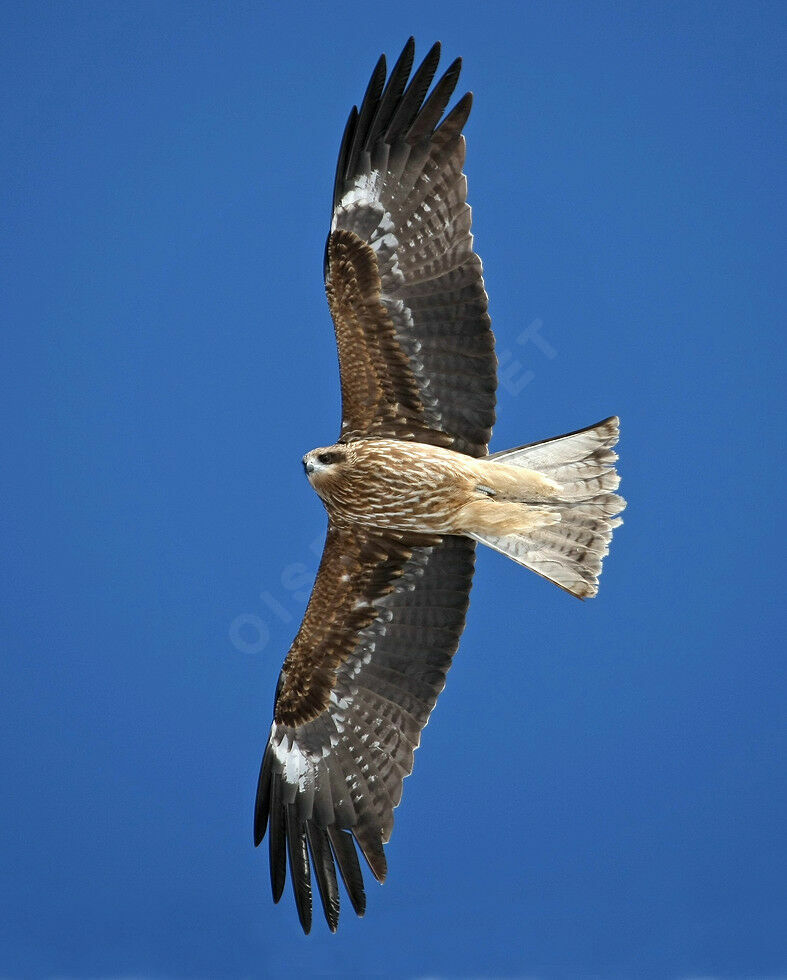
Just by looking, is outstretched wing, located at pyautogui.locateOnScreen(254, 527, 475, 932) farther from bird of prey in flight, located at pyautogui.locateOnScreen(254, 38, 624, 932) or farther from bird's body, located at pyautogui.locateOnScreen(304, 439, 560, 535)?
bird's body, located at pyautogui.locateOnScreen(304, 439, 560, 535)

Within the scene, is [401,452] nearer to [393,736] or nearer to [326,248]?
[326,248]

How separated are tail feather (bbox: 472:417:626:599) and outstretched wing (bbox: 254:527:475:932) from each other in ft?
1.06

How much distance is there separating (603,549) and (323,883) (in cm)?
213

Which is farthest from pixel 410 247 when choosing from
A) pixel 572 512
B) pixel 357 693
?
Result: pixel 357 693

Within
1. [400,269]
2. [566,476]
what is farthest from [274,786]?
[400,269]

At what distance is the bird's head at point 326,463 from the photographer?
22.8ft

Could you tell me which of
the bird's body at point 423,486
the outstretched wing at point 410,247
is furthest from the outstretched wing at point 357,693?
the outstretched wing at point 410,247

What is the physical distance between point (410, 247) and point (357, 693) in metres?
2.25

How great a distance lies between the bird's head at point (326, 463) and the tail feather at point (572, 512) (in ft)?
2.32

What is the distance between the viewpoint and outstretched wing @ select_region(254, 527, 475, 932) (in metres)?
7.27

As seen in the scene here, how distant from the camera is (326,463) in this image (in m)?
6.97

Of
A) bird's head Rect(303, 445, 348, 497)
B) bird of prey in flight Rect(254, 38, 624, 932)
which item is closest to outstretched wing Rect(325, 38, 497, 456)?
bird of prey in flight Rect(254, 38, 624, 932)

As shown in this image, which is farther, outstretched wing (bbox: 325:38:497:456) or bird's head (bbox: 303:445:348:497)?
bird's head (bbox: 303:445:348:497)

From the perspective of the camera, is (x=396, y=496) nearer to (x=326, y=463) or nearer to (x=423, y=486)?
(x=423, y=486)
